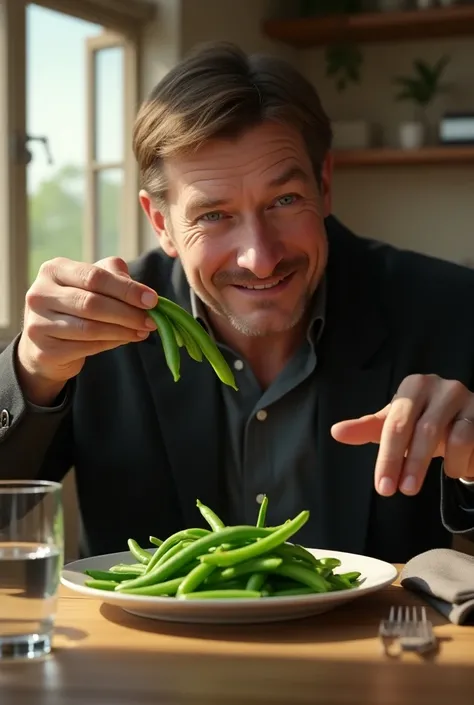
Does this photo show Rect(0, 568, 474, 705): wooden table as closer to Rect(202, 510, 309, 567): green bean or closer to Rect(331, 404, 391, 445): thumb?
Rect(202, 510, 309, 567): green bean

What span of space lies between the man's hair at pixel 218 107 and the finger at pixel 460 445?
2.59 ft

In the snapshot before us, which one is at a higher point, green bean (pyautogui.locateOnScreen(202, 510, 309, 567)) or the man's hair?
the man's hair

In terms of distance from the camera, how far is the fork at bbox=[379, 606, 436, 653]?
1.03 metres

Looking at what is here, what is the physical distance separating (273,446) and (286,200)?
16.4 inches

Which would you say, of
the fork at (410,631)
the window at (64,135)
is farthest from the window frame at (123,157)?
the fork at (410,631)

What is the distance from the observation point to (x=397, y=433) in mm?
1261

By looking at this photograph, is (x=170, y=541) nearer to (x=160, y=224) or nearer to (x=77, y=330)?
(x=77, y=330)

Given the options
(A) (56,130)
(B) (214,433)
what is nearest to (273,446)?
(B) (214,433)

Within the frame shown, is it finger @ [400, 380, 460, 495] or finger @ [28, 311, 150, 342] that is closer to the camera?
finger @ [400, 380, 460, 495]

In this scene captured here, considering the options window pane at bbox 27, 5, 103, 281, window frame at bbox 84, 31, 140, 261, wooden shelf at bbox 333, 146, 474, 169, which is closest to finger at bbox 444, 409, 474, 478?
window pane at bbox 27, 5, 103, 281

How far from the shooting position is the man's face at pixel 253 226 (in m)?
1.90

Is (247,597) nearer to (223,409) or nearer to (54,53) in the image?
(223,409)

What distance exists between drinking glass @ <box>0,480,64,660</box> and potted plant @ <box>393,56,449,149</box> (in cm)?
361

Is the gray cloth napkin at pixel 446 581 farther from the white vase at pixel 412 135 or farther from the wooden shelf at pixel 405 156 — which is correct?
the white vase at pixel 412 135
